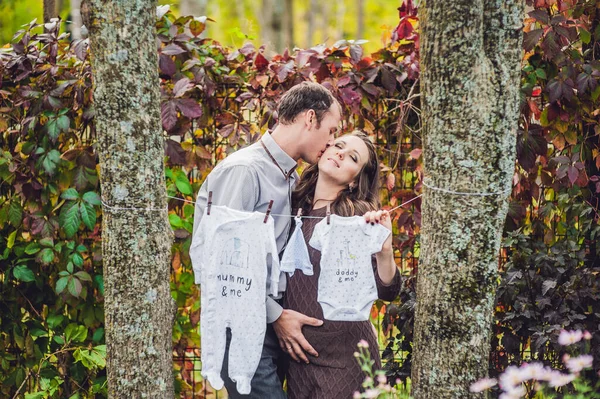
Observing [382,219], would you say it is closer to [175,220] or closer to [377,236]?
[377,236]

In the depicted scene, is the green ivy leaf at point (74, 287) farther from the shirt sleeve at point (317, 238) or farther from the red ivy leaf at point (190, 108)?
the shirt sleeve at point (317, 238)

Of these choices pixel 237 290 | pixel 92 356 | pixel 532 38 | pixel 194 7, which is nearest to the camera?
pixel 237 290

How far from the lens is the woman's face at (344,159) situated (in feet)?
9.52

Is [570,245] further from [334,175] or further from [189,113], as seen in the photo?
[189,113]

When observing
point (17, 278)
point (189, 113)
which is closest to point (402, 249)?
point (189, 113)

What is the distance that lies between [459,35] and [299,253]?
40.5 inches

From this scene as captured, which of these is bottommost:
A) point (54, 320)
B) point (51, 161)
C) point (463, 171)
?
point (54, 320)

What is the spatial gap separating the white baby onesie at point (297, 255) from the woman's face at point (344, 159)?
11.4 inches

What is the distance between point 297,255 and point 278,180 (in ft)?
1.13

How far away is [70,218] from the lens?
3.53m

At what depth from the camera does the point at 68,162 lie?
12.2 feet

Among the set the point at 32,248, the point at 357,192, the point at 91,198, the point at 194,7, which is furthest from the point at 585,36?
the point at 194,7

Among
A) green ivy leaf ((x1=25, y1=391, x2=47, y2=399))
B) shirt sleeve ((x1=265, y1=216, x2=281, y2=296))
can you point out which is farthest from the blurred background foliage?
green ivy leaf ((x1=25, y1=391, x2=47, y2=399))

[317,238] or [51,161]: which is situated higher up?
[51,161]
